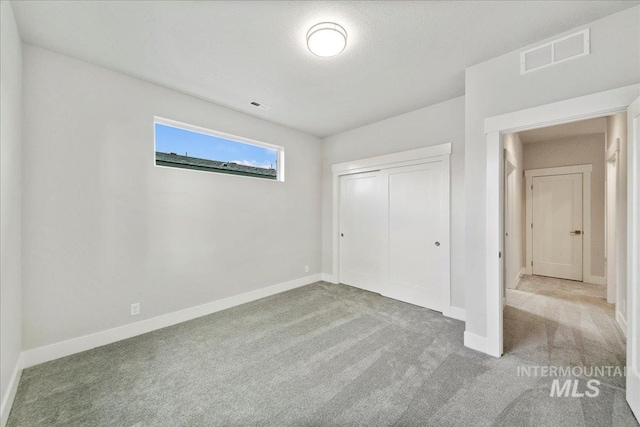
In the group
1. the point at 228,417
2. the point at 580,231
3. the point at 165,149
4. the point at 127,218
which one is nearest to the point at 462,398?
the point at 228,417

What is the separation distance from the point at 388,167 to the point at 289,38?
95.4 inches

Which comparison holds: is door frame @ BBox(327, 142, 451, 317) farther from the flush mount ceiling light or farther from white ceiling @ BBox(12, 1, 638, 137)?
the flush mount ceiling light

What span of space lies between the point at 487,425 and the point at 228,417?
1.64 meters

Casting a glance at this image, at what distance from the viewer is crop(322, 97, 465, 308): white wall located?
3236mm

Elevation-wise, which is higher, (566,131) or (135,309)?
(566,131)

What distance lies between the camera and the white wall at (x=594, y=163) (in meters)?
4.73

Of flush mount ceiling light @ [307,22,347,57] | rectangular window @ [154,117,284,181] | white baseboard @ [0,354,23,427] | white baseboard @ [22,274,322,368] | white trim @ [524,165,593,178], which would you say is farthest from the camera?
white trim @ [524,165,593,178]

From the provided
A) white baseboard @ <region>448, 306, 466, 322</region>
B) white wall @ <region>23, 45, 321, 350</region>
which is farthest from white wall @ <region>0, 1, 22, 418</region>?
white baseboard @ <region>448, 306, 466, 322</region>

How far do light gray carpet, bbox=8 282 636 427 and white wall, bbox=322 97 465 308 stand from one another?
3.34 ft

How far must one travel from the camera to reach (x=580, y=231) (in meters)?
4.92

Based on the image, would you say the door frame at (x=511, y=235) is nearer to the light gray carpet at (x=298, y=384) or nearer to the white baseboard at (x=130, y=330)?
the light gray carpet at (x=298, y=384)

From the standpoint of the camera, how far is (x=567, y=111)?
6.64 ft

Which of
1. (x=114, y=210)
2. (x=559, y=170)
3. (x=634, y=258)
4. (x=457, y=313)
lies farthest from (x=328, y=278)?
(x=559, y=170)

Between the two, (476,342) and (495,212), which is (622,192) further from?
(476,342)
